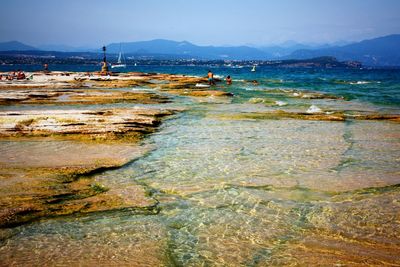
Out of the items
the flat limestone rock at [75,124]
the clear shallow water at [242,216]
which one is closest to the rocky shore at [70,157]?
the flat limestone rock at [75,124]

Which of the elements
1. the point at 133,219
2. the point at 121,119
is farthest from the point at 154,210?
the point at 121,119

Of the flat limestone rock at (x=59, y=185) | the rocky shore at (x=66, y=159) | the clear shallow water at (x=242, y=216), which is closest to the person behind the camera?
the clear shallow water at (x=242, y=216)

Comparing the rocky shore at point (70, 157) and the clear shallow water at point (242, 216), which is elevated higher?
the rocky shore at point (70, 157)

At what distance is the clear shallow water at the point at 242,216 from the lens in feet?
21.9

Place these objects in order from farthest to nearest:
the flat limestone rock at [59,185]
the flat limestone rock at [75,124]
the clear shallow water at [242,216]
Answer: the flat limestone rock at [75,124] < the flat limestone rock at [59,185] < the clear shallow water at [242,216]

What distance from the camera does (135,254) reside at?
6.68 m

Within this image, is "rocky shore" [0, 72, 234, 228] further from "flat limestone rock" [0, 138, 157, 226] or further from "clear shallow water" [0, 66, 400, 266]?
"clear shallow water" [0, 66, 400, 266]

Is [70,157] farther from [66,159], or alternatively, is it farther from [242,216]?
[242,216]

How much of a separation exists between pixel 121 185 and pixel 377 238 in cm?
674

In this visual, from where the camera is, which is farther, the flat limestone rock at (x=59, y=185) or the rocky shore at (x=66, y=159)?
the rocky shore at (x=66, y=159)

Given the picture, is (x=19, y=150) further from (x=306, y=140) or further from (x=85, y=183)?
(x=306, y=140)

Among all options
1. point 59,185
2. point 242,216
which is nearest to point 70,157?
point 59,185

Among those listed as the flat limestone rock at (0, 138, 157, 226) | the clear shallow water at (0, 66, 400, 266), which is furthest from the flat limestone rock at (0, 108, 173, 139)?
the clear shallow water at (0, 66, 400, 266)

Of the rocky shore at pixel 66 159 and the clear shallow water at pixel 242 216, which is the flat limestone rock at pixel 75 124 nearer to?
the rocky shore at pixel 66 159
